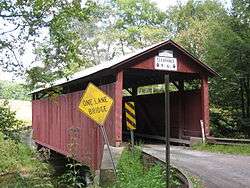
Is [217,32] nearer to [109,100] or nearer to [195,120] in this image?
[195,120]

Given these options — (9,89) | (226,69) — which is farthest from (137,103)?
(9,89)

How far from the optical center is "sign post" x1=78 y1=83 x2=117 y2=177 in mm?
8672

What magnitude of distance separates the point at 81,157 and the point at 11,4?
802 centimetres

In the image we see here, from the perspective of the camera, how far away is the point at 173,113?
61.3 ft

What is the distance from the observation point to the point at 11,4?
9.31 meters

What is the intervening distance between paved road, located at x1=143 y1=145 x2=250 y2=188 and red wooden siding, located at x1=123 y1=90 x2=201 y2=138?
143 inches

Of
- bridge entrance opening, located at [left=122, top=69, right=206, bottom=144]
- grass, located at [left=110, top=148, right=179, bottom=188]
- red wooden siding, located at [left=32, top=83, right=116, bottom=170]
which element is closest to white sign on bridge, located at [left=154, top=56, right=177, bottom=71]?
bridge entrance opening, located at [left=122, top=69, right=206, bottom=144]

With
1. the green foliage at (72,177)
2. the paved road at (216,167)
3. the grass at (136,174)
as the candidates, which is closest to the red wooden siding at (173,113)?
the paved road at (216,167)

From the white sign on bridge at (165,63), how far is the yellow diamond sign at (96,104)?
21.1 ft

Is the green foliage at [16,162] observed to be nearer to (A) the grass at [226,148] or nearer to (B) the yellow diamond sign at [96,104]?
(A) the grass at [226,148]

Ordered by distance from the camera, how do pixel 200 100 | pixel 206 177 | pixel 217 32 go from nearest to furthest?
pixel 206 177 < pixel 200 100 < pixel 217 32

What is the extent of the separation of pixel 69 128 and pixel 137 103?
7.79 m

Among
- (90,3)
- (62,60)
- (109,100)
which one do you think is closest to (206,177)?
(109,100)

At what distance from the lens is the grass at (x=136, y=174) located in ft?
27.5
